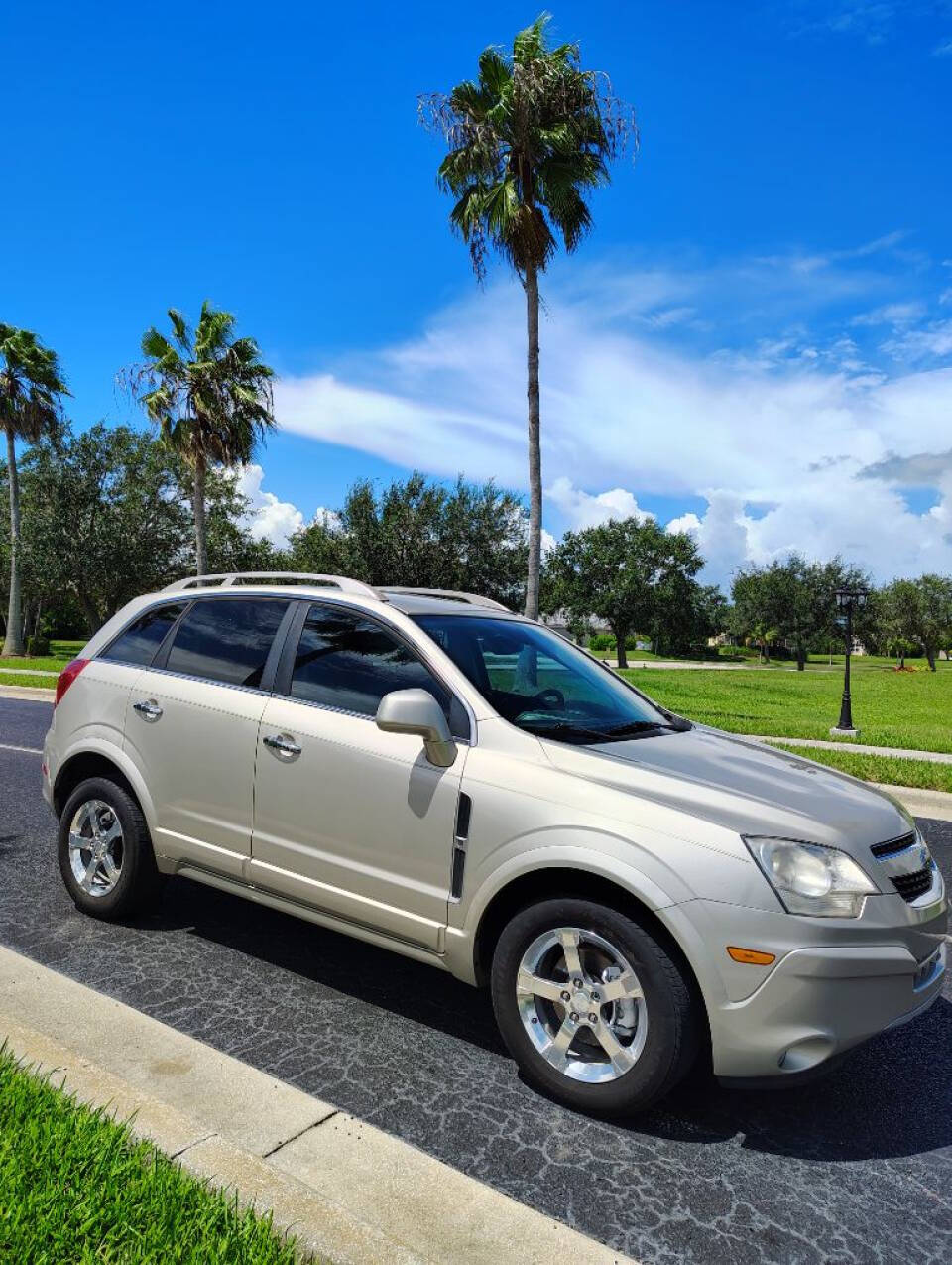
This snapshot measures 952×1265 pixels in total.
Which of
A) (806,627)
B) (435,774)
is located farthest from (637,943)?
(806,627)

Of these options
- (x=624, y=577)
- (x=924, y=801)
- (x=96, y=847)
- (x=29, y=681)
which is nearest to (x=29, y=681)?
(x=29, y=681)

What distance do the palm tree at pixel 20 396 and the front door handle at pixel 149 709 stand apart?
31903mm

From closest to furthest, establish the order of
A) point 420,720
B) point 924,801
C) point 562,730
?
point 420,720 < point 562,730 < point 924,801

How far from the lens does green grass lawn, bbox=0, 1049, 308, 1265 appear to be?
76.9 inches

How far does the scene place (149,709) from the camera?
4207mm

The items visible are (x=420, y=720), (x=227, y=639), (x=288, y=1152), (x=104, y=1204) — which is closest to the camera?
(x=104, y=1204)

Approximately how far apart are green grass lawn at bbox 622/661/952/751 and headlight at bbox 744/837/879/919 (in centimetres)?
1084

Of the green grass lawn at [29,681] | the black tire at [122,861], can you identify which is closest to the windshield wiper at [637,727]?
the black tire at [122,861]

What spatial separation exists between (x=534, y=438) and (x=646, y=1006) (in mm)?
15140

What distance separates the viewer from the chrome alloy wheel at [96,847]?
4355 millimetres

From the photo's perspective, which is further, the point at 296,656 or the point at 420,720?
the point at 296,656

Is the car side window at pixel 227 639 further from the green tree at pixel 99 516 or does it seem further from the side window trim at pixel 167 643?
the green tree at pixel 99 516

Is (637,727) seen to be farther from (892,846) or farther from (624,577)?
(624,577)

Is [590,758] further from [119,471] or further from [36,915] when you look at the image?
[119,471]
